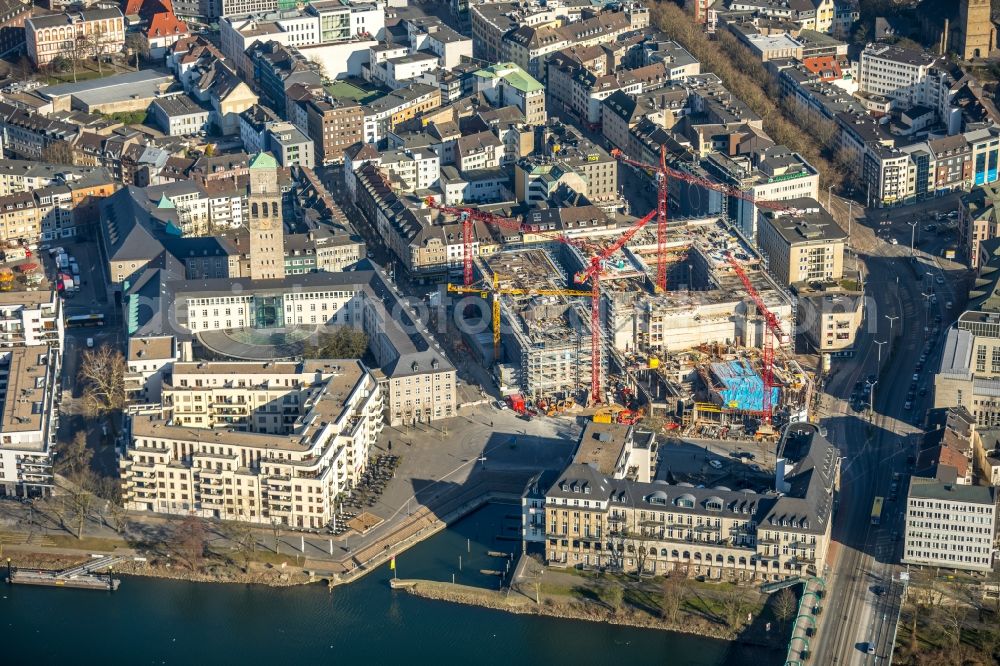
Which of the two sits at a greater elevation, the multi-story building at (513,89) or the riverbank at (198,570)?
the multi-story building at (513,89)

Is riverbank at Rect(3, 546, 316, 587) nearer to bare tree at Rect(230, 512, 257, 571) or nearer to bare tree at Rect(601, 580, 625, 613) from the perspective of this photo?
bare tree at Rect(230, 512, 257, 571)

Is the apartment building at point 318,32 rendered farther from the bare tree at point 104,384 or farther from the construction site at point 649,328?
the bare tree at point 104,384

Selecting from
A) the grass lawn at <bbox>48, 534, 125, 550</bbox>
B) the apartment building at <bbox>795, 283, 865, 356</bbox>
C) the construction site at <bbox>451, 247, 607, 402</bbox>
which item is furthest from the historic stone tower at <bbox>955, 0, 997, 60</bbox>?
the grass lawn at <bbox>48, 534, 125, 550</bbox>

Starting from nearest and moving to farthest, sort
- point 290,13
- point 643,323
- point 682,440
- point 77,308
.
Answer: point 682,440
point 643,323
point 77,308
point 290,13

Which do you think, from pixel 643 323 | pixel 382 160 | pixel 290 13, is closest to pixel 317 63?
pixel 290 13

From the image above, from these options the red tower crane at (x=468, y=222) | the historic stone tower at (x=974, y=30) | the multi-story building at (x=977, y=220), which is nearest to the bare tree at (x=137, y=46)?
the red tower crane at (x=468, y=222)

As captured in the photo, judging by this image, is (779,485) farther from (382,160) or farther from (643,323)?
A: (382,160)
